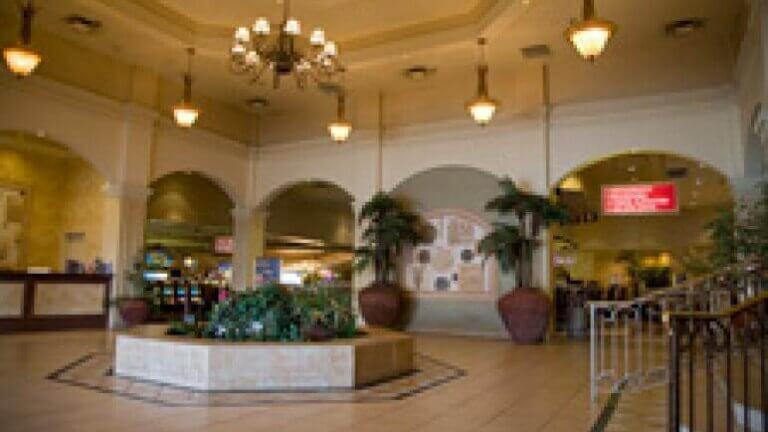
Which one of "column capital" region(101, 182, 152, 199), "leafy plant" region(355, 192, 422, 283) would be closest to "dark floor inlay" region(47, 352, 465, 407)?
"leafy plant" region(355, 192, 422, 283)

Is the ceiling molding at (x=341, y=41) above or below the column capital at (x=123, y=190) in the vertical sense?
above

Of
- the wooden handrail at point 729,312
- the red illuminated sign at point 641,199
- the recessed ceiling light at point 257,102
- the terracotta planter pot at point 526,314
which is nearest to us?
the wooden handrail at point 729,312

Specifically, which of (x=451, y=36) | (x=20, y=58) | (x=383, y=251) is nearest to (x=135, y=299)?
(x=383, y=251)

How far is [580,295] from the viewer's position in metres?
12.6

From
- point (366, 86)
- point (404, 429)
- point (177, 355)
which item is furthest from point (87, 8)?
point (404, 429)

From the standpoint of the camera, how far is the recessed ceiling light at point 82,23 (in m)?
9.14

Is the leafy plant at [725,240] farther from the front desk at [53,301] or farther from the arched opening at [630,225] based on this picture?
the front desk at [53,301]

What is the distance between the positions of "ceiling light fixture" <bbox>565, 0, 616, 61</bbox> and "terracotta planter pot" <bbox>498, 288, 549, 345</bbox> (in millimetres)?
4855

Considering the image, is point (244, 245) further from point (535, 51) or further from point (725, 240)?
point (725, 240)

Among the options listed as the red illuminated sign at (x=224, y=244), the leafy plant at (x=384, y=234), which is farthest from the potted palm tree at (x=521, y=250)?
the red illuminated sign at (x=224, y=244)

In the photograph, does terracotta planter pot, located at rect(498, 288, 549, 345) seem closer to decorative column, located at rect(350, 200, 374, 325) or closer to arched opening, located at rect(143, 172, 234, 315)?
decorative column, located at rect(350, 200, 374, 325)

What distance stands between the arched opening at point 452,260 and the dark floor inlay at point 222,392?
4.76 m

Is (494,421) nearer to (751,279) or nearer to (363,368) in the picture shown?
(363,368)

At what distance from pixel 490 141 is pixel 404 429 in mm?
7976
